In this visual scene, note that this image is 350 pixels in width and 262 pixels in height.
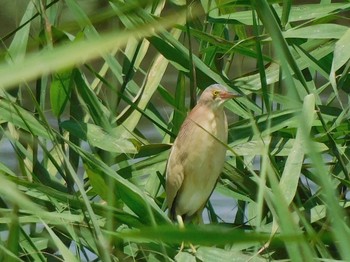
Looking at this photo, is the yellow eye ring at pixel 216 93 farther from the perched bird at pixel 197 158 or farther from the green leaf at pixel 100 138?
the green leaf at pixel 100 138

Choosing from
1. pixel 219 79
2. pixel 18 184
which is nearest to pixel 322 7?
pixel 219 79

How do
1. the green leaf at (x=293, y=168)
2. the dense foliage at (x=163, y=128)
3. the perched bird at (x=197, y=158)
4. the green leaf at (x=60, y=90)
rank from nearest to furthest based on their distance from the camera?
the green leaf at (x=293, y=168) < the dense foliage at (x=163, y=128) < the green leaf at (x=60, y=90) < the perched bird at (x=197, y=158)

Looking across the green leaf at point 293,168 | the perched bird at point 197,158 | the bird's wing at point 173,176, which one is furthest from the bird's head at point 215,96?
the green leaf at point 293,168

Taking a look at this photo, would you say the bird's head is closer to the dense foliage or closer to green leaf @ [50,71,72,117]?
the dense foliage

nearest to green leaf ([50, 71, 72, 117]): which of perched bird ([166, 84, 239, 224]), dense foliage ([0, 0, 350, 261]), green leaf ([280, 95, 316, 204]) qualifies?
dense foliage ([0, 0, 350, 261])

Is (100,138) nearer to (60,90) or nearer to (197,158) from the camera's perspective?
(60,90)

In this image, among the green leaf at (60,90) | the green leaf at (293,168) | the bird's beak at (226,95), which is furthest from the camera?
the bird's beak at (226,95)

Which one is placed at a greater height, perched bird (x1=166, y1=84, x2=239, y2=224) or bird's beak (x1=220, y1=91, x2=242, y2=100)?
bird's beak (x1=220, y1=91, x2=242, y2=100)

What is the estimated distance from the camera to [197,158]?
285cm

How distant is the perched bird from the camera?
8.42 ft

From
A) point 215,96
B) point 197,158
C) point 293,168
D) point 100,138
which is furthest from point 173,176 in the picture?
point 293,168

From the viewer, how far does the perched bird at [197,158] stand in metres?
2.57

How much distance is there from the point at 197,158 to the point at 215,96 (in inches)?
15.7

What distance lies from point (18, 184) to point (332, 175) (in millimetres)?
744
